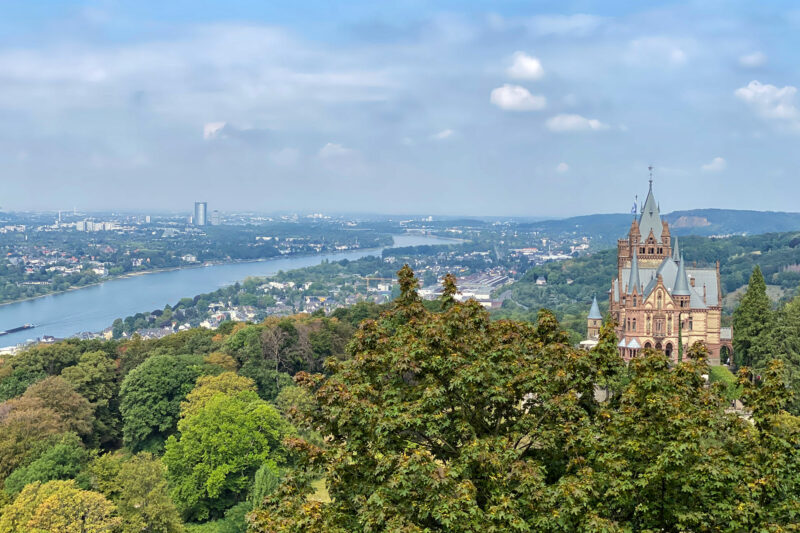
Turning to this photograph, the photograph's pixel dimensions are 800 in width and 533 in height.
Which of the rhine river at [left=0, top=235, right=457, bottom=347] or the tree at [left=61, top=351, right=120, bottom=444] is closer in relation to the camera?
the tree at [left=61, top=351, right=120, bottom=444]

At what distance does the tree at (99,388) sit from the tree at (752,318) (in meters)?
34.4

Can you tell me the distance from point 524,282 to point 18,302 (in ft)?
314

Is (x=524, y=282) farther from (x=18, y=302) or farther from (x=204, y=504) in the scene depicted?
(x=204, y=504)

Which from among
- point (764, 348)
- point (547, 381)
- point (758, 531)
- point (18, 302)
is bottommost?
point (18, 302)

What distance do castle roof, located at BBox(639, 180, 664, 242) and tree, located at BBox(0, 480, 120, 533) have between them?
3999 centimetres

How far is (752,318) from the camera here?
36.3m

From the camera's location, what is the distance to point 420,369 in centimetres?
1077

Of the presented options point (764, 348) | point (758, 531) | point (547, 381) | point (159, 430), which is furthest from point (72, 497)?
point (764, 348)

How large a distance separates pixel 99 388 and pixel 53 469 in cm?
1132

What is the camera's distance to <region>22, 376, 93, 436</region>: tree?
92.9 ft

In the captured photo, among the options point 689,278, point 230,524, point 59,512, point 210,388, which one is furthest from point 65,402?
point 689,278

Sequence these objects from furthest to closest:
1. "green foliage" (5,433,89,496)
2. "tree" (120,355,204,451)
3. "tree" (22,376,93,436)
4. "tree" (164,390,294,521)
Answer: "tree" (120,355,204,451)
"tree" (22,376,93,436)
"tree" (164,390,294,521)
"green foliage" (5,433,89,496)

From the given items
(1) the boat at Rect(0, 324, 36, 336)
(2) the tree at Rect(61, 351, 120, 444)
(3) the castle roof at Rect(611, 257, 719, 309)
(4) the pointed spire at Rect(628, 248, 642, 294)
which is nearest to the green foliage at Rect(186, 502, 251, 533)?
(2) the tree at Rect(61, 351, 120, 444)

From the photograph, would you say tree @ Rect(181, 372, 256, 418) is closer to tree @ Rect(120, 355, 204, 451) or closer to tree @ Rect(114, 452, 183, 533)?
tree @ Rect(120, 355, 204, 451)
